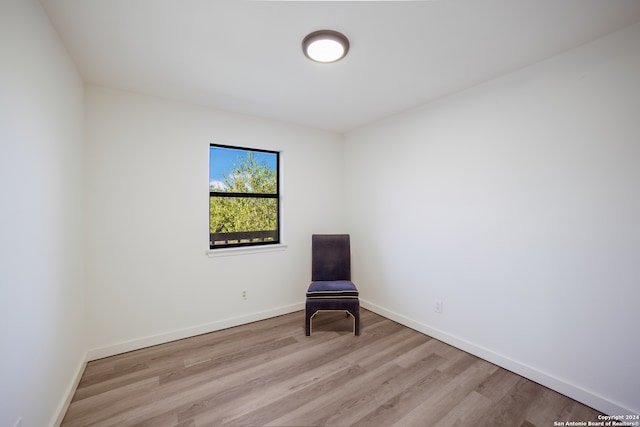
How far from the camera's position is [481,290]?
2.44 m

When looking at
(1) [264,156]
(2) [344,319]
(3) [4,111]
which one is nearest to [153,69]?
(3) [4,111]

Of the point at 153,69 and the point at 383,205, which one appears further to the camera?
the point at 383,205

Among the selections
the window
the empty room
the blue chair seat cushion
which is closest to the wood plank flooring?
the empty room

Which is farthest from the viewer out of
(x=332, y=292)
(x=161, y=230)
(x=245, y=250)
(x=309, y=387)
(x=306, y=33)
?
(x=245, y=250)

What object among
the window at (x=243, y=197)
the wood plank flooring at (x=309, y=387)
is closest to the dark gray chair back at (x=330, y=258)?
the window at (x=243, y=197)

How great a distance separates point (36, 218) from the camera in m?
1.46

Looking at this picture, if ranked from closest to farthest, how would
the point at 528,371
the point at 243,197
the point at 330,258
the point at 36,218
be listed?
1. the point at 36,218
2. the point at 528,371
3. the point at 243,197
4. the point at 330,258

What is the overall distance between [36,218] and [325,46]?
206 cm

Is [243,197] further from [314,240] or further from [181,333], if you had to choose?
[181,333]

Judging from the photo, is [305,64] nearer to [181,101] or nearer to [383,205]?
[181,101]

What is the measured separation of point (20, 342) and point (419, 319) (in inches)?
125

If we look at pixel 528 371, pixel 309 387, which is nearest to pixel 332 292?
pixel 309 387

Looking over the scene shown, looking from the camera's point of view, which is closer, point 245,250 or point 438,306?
point 438,306

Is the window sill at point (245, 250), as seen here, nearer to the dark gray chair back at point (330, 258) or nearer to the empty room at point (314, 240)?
the empty room at point (314, 240)
